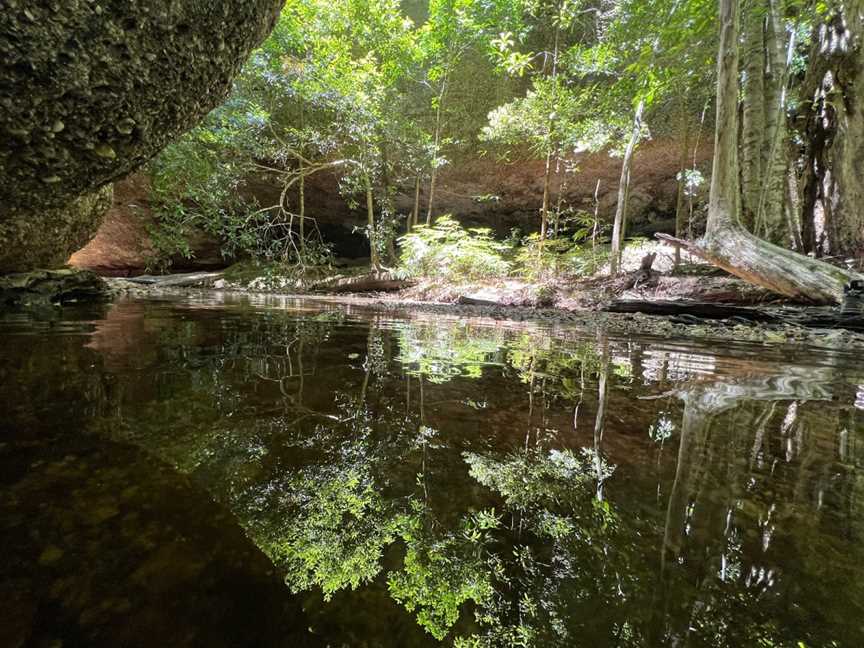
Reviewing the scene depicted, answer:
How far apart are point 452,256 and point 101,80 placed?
662 centimetres

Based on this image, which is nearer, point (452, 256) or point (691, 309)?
point (691, 309)

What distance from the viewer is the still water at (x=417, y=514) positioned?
466 millimetres

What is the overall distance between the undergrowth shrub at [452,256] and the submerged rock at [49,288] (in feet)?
18.8

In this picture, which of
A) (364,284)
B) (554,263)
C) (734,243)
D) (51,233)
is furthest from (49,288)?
(734,243)

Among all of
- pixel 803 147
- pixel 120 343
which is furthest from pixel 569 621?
pixel 803 147

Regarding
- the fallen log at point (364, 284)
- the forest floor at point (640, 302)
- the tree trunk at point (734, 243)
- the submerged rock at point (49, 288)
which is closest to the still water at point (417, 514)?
the forest floor at point (640, 302)

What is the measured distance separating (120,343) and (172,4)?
5.95 feet

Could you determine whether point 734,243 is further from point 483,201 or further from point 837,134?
point 483,201

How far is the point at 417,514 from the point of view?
2.30 ft

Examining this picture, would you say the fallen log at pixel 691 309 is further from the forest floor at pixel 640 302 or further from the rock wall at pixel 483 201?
the rock wall at pixel 483 201

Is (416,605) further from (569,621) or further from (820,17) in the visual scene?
(820,17)

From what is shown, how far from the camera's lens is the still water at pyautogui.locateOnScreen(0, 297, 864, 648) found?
0.47 m

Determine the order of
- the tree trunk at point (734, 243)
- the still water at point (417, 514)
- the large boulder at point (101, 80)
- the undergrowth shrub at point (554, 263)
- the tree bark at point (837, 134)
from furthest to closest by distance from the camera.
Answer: the undergrowth shrub at point (554, 263) < the tree bark at point (837, 134) < the tree trunk at point (734, 243) < the large boulder at point (101, 80) < the still water at point (417, 514)

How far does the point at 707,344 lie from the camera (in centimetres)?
297
